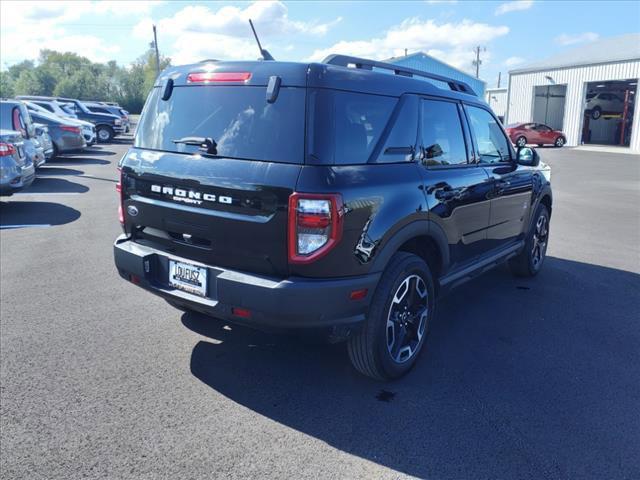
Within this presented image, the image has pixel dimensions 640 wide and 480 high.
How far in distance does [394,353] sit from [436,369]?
44cm

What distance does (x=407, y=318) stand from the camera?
146 inches

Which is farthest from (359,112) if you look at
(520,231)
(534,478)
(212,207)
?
(520,231)

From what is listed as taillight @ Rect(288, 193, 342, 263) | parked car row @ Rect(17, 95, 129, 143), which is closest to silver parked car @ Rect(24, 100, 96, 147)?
parked car row @ Rect(17, 95, 129, 143)

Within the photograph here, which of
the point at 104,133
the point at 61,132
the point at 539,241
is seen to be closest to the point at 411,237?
the point at 539,241

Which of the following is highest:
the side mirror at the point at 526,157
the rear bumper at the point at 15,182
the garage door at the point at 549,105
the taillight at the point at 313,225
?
the garage door at the point at 549,105

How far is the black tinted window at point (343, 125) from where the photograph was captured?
2973 mm

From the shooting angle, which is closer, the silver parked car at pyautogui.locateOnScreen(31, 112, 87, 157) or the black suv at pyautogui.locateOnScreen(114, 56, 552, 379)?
the black suv at pyautogui.locateOnScreen(114, 56, 552, 379)

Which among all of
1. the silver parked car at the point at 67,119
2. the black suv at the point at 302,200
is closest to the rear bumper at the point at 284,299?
the black suv at the point at 302,200

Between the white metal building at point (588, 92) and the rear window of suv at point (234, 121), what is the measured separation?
103 feet

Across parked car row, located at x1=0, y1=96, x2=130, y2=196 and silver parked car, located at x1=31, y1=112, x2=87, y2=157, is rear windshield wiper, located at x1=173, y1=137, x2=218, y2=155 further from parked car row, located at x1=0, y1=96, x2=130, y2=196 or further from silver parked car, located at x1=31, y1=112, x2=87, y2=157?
silver parked car, located at x1=31, y1=112, x2=87, y2=157

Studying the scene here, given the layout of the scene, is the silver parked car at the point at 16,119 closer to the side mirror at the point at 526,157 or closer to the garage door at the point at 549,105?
the side mirror at the point at 526,157

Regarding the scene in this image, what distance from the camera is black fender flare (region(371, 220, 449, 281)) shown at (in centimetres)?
323

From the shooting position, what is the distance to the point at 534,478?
105 inches

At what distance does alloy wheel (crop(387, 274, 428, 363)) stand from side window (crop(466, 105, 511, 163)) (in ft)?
4.98
